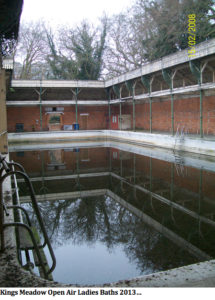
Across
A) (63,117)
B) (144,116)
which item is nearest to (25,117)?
(63,117)

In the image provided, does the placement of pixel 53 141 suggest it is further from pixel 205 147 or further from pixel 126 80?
pixel 205 147

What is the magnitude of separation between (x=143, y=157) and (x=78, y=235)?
9.10 meters

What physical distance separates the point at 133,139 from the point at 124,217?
15.4 meters

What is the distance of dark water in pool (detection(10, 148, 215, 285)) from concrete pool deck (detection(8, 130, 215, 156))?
9.51ft

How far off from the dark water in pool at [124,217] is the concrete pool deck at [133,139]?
2898mm

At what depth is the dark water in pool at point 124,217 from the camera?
14.4 ft

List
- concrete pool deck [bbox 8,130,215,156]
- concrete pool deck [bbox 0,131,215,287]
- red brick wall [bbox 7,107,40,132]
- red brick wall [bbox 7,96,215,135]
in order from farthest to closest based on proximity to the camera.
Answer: red brick wall [bbox 7,107,40,132] → red brick wall [bbox 7,96,215,135] → concrete pool deck [bbox 8,130,215,156] → concrete pool deck [bbox 0,131,215,287]

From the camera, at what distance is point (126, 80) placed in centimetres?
2328

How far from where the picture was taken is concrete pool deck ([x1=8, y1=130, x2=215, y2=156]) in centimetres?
1403

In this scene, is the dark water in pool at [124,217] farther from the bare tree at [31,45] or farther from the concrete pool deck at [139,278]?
the bare tree at [31,45]

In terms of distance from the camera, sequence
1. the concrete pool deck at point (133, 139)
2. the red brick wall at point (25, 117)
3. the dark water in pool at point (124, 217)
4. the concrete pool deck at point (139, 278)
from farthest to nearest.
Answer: the red brick wall at point (25, 117) → the concrete pool deck at point (133, 139) → the dark water in pool at point (124, 217) → the concrete pool deck at point (139, 278)

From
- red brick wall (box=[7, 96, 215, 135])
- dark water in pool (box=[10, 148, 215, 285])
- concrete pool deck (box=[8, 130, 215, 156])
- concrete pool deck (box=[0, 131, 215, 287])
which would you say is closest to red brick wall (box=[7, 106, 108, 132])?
red brick wall (box=[7, 96, 215, 135])

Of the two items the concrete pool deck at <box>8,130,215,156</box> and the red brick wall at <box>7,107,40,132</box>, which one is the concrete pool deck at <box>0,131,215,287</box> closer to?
the concrete pool deck at <box>8,130,215,156</box>

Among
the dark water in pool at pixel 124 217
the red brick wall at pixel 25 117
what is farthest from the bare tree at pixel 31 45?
the dark water in pool at pixel 124 217
